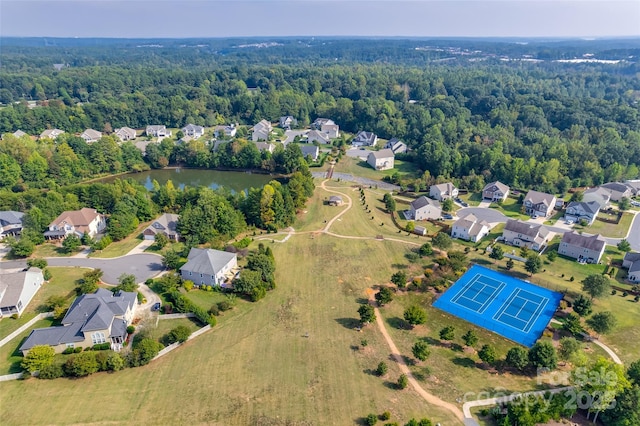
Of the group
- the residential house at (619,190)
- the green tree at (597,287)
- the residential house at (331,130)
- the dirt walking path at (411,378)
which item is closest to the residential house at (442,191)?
the residential house at (619,190)

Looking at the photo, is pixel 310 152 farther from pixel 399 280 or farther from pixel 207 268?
pixel 399 280

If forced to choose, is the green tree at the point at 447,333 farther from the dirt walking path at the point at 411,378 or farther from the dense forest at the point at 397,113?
the dense forest at the point at 397,113

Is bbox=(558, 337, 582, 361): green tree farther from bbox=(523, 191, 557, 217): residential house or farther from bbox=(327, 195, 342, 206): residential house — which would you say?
bbox=(327, 195, 342, 206): residential house

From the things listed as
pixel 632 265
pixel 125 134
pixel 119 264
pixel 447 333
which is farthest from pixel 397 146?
pixel 125 134

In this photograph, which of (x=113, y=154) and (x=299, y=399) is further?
(x=113, y=154)

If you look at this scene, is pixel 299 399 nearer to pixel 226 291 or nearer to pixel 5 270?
pixel 226 291

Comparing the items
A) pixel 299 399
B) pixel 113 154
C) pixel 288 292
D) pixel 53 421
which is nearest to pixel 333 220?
pixel 288 292

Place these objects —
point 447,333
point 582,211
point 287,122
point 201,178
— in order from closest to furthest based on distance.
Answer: point 447,333, point 582,211, point 201,178, point 287,122
